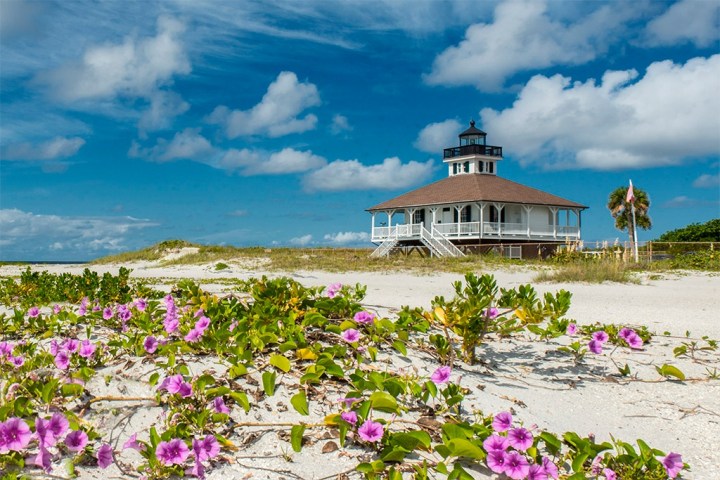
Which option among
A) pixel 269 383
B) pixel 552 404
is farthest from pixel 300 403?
pixel 552 404

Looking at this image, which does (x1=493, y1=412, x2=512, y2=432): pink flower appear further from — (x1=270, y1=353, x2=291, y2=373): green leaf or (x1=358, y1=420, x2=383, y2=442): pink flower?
(x1=270, y1=353, x2=291, y2=373): green leaf

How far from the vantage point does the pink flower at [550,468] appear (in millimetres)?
3042

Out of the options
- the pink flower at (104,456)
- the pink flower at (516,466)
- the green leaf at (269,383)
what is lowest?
the pink flower at (516,466)

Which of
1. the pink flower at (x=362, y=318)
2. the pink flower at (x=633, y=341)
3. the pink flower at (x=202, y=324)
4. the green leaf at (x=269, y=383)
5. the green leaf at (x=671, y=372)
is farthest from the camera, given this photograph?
the pink flower at (x=633, y=341)

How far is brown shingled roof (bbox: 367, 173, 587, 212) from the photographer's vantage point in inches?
1650

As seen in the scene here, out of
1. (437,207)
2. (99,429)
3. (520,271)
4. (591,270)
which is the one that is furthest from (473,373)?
(437,207)

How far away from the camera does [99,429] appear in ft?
11.0

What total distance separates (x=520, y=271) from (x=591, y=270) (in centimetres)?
540

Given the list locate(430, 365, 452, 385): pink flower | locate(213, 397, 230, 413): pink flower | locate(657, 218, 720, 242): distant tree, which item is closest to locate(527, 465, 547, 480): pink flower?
locate(430, 365, 452, 385): pink flower

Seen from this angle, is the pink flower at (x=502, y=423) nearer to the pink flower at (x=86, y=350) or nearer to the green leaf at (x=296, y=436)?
the green leaf at (x=296, y=436)

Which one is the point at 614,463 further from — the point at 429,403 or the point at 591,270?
the point at 591,270

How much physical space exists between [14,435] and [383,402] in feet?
5.83

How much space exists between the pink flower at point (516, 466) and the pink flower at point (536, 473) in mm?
39

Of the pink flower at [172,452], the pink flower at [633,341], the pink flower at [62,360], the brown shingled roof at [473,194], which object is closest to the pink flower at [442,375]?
the pink flower at [172,452]
